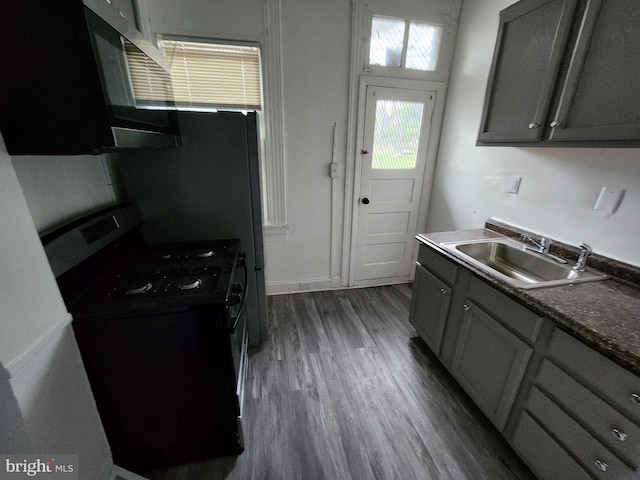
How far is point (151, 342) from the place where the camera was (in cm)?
104

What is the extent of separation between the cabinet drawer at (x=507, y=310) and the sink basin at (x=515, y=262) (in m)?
0.10

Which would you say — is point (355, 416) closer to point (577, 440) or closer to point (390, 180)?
point (577, 440)

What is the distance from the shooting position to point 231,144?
1.57m

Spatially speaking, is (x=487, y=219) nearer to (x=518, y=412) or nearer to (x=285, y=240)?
(x=518, y=412)

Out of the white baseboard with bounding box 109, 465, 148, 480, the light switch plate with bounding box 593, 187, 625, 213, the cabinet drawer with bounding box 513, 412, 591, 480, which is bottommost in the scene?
the white baseboard with bounding box 109, 465, 148, 480

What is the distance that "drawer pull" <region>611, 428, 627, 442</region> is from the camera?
888 mm

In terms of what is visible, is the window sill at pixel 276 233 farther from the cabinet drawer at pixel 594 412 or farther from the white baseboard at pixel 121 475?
the cabinet drawer at pixel 594 412

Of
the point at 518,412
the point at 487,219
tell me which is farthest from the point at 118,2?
the point at 518,412

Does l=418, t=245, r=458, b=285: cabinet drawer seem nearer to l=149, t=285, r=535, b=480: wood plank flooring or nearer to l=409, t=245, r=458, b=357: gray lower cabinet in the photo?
l=409, t=245, r=458, b=357: gray lower cabinet

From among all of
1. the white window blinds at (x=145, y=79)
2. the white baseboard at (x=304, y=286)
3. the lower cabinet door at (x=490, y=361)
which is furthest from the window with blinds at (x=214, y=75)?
the lower cabinet door at (x=490, y=361)

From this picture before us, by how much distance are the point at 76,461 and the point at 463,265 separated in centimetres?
189

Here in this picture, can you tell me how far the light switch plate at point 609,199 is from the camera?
1360 mm

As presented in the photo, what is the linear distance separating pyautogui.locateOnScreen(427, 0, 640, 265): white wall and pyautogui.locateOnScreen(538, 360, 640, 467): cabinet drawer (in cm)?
78

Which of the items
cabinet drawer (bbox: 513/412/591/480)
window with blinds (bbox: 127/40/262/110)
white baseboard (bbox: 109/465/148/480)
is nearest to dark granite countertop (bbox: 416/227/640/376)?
cabinet drawer (bbox: 513/412/591/480)
